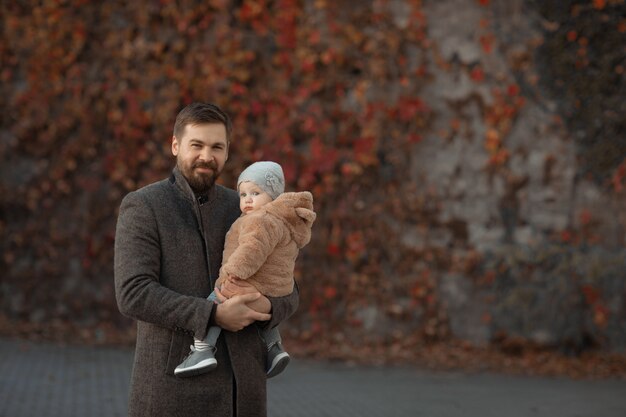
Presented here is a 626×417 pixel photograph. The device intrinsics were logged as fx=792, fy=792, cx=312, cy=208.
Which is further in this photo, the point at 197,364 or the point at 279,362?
the point at 279,362

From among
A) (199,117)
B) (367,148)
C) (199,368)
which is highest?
(367,148)

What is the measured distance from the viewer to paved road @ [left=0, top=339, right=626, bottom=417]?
5691 millimetres

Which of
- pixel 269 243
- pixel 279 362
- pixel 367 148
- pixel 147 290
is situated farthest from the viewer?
pixel 367 148

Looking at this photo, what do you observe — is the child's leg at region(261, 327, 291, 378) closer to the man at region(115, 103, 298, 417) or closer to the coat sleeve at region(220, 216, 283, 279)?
the man at region(115, 103, 298, 417)

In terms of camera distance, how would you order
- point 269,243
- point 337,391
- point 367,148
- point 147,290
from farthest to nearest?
point 367,148
point 337,391
point 269,243
point 147,290

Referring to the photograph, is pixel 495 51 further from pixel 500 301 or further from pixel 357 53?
pixel 500 301

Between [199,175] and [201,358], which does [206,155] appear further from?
[201,358]

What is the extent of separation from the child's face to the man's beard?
0.13 metres

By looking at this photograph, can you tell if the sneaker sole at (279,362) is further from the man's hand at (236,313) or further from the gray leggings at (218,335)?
the man's hand at (236,313)

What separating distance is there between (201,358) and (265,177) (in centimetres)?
71

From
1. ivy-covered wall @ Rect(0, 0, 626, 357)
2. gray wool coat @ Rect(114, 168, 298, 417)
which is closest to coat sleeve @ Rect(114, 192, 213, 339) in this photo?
gray wool coat @ Rect(114, 168, 298, 417)

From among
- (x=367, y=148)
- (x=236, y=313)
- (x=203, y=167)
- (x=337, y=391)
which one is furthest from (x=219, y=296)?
(x=367, y=148)

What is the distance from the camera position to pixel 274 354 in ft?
9.61

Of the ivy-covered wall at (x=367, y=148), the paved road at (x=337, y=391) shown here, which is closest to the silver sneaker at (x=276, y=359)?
the paved road at (x=337, y=391)
